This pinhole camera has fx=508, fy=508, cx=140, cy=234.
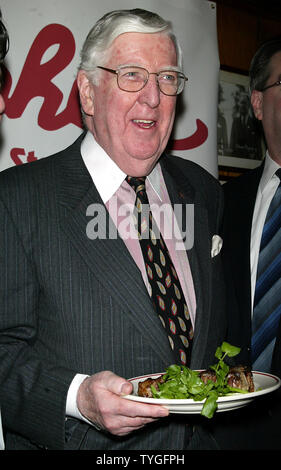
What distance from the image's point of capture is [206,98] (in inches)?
103

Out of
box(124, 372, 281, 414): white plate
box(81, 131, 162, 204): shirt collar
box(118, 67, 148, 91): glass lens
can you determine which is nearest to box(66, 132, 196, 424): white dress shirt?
Answer: box(81, 131, 162, 204): shirt collar

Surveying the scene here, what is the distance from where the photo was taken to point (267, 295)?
2285 millimetres

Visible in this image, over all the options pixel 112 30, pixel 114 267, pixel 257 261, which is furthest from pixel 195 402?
pixel 257 261

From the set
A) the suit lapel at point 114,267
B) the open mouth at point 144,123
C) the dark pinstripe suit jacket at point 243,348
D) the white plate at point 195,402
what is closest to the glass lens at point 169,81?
the open mouth at point 144,123

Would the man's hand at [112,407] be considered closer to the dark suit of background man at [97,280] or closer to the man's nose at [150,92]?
the dark suit of background man at [97,280]

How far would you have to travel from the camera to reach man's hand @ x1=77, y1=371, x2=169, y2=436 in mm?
1185

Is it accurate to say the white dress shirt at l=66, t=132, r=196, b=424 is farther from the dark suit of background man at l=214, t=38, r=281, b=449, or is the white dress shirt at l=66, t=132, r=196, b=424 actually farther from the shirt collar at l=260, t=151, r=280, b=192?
the shirt collar at l=260, t=151, r=280, b=192

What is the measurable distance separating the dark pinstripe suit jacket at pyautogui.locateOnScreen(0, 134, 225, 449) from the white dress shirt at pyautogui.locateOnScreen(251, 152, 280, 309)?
92 cm

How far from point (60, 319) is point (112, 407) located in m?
0.36

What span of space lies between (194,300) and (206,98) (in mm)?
1296

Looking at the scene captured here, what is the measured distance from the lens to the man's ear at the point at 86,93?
70.6 inches

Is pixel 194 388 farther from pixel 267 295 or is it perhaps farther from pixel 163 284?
pixel 267 295
